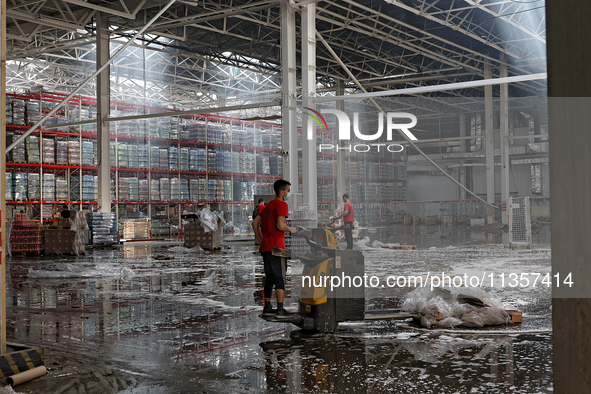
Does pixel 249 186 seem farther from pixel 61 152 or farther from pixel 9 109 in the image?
pixel 9 109

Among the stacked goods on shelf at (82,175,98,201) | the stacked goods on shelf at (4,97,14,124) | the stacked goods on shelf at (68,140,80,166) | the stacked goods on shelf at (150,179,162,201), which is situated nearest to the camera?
the stacked goods on shelf at (4,97,14,124)

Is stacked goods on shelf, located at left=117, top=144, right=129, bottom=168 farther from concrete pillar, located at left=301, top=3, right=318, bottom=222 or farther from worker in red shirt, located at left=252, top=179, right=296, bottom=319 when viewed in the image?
worker in red shirt, located at left=252, top=179, right=296, bottom=319

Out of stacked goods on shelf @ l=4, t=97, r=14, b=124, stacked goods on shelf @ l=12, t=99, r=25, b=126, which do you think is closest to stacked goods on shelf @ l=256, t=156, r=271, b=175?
stacked goods on shelf @ l=12, t=99, r=25, b=126

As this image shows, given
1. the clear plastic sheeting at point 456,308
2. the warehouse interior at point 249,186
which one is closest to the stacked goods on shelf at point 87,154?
the warehouse interior at point 249,186

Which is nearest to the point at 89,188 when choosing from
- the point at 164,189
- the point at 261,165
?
the point at 164,189

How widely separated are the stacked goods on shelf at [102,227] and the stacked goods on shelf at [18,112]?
3.45m

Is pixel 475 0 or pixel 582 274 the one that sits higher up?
pixel 475 0

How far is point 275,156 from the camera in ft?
72.9

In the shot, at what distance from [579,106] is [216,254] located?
498 inches

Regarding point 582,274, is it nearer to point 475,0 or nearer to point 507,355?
point 507,355

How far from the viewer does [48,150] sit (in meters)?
17.0

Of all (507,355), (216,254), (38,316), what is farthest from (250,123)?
(507,355)

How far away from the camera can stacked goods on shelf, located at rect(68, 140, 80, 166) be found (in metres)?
17.6

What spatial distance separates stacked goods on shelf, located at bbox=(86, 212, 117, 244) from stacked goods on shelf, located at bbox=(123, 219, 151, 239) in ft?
5.56
